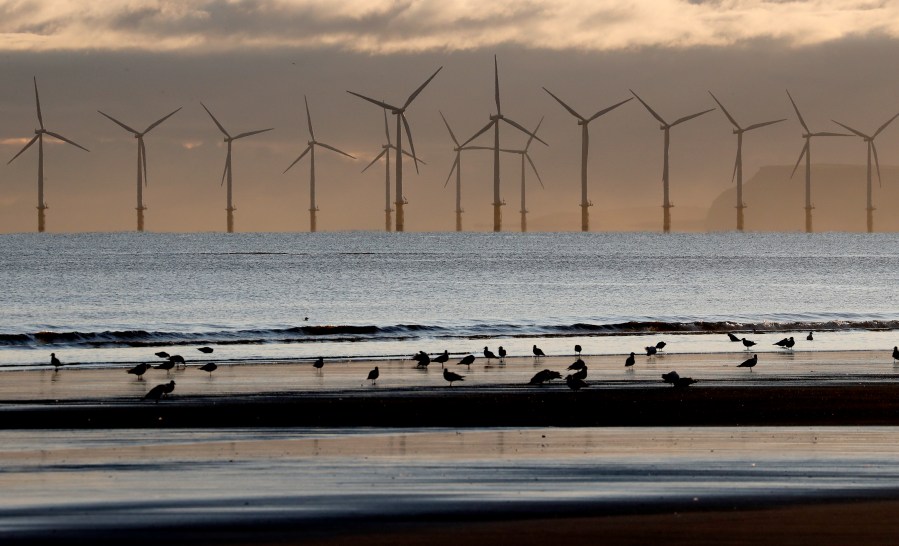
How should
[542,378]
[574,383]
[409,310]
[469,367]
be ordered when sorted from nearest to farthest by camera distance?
[574,383], [542,378], [469,367], [409,310]

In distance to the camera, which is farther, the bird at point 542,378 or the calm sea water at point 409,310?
the calm sea water at point 409,310

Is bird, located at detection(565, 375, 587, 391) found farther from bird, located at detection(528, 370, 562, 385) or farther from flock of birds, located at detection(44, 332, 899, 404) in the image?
bird, located at detection(528, 370, 562, 385)

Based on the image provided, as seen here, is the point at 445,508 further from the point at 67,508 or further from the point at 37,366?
the point at 37,366

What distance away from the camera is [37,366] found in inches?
1667

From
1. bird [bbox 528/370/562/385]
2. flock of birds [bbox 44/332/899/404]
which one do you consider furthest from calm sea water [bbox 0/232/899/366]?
bird [bbox 528/370/562/385]

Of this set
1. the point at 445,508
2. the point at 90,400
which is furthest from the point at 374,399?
the point at 445,508

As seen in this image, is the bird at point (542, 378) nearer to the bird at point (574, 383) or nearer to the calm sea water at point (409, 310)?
the bird at point (574, 383)

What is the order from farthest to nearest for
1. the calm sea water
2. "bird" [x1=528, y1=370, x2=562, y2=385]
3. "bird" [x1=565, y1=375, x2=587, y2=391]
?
Result: the calm sea water
"bird" [x1=528, y1=370, x2=562, y2=385]
"bird" [x1=565, y1=375, x2=587, y2=391]

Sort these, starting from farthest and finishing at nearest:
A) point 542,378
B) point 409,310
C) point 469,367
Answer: point 409,310, point 469,367, point 542,378

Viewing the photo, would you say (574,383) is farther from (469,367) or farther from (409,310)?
(409,310)

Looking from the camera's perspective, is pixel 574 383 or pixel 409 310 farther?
pixel 409 310

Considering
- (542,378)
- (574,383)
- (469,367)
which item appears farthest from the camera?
(469,367)

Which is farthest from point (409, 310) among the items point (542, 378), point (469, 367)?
point (542, 378)

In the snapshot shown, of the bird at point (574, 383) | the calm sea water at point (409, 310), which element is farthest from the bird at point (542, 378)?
the calm sea water at point (409, 310)
